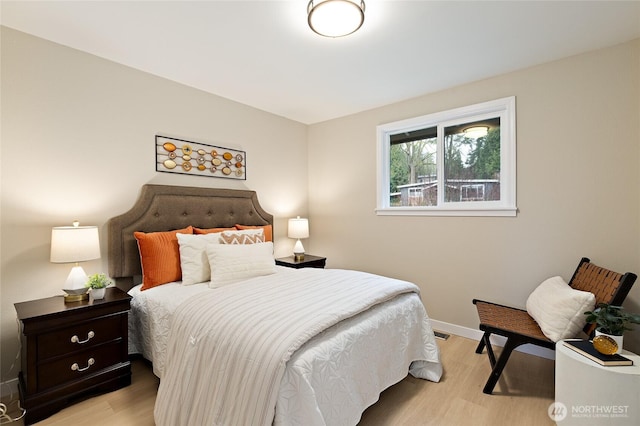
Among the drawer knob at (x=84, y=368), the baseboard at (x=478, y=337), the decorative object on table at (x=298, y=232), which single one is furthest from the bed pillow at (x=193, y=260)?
the baseboard at (x=478, y=337)

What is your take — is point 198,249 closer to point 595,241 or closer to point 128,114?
point 128,114

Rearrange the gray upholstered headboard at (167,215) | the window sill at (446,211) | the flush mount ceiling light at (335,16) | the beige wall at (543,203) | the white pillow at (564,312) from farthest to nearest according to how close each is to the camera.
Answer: the window sill at (446,211) < the gray upholstered headboard at (167,215) < the beige wall at (543,203) < the white pillow at (564,312) < the flush mount ceiling light at (335,16)

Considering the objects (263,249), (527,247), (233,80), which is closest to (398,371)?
(263,249)

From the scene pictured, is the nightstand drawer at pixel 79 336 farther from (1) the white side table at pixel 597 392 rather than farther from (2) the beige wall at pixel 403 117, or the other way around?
(1) the white side table at pixel 597 392

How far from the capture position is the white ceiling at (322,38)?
1.82m

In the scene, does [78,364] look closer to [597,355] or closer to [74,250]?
[74,250]

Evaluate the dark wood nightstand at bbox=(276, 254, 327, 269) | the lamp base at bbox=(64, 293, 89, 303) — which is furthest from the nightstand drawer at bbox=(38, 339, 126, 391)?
the dark wood nightstand at bbox=(276, 254, 327, 269)

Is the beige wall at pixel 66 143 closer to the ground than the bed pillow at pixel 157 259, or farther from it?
farther from it

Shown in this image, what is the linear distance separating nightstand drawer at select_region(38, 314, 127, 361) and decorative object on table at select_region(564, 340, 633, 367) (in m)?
2.83

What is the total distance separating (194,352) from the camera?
1530mm

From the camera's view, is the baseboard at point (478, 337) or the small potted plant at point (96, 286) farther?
the baseboard at point (478, 337)

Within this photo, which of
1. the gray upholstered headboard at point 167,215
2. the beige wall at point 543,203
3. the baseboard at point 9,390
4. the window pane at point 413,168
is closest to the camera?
the baseboard at point 9,390

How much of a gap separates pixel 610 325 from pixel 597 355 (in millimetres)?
205

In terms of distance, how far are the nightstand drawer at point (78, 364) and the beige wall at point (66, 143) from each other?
1.69 feet
